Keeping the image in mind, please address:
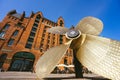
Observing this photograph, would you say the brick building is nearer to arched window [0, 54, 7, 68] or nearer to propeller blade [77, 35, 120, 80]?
arched window [0, 54, 7, 68]

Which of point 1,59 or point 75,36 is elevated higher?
point 75,36

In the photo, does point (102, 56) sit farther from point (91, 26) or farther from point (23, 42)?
point (23, 42)

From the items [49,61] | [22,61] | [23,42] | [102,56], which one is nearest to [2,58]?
[22,61]

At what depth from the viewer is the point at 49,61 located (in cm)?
402

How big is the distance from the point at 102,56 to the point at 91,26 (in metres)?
2.31

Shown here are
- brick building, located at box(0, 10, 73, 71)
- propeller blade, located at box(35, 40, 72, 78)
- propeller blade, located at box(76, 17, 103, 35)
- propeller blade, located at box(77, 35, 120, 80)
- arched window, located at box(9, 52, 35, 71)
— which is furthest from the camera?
arched window, located at box(9, 52, 35, 71)

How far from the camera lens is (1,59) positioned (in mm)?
18547

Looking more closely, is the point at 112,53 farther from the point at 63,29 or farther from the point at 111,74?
the point at 63,29

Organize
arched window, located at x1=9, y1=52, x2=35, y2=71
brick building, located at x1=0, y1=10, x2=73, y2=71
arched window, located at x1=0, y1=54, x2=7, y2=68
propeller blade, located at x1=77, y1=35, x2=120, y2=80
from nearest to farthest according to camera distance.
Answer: propeller blade, located at x1=77, y1=35, x2=120, y2=80, arched window, located at x1=0, y1=54, x2=7, y2=68, brick building, located at x1=0, y1=10, x2=73, y2=71, arched window, located at x1=9, y1=52, x2=35, y2=71

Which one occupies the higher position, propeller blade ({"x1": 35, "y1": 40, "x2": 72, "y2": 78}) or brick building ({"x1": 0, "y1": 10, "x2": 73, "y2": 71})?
brick building ({"x1": 0, "y1": 10, "x2": 73, "y2": 71})

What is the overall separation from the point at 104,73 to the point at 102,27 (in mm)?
2766

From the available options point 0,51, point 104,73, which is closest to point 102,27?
point 104,73

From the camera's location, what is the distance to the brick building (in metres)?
18.8

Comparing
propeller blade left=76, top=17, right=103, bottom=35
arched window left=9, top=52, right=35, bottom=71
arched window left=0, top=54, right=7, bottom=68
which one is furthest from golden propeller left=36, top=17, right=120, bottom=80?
arched window left=0, top=54, right=7, bottom=68
